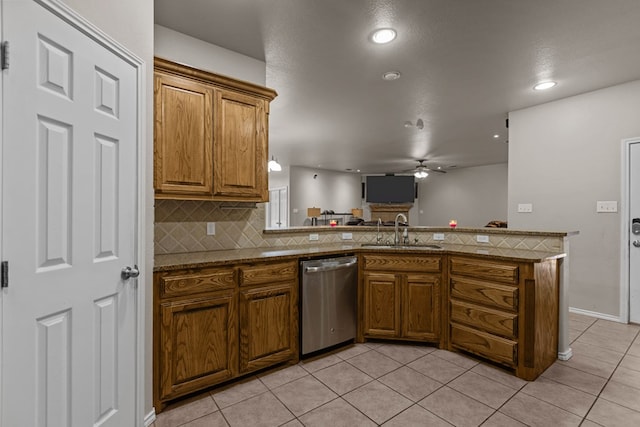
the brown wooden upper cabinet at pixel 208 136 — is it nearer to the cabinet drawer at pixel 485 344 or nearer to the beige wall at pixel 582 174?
the cabinet drawer at pixel 485 344

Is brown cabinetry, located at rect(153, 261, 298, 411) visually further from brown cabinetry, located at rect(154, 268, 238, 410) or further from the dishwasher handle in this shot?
the dishwasher handle

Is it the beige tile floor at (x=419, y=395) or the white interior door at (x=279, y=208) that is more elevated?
the white interior door at (x=279, y=208)

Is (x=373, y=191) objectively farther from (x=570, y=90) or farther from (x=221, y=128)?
(x=221, y=128)

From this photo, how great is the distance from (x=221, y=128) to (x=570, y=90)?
3893 millimetres

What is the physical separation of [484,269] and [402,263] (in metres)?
0.66

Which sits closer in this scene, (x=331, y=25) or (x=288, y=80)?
(x=331, y=25)

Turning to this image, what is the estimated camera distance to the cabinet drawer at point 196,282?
188 centimetres

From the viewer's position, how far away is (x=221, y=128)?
7.86ft

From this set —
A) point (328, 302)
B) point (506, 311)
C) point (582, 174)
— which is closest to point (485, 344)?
point (506, 311)

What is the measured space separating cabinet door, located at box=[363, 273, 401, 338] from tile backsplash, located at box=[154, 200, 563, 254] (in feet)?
2.46

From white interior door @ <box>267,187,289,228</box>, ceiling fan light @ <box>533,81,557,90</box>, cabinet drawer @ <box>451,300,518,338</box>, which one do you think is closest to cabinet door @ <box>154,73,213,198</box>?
cabinet drawer @ <box>451,300,518,338</box>

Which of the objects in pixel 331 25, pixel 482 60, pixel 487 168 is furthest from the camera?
pixel 487 168

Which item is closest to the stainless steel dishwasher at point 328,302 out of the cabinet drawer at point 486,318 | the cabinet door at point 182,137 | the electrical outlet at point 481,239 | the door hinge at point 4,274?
the cabinet drawer at point 486,318

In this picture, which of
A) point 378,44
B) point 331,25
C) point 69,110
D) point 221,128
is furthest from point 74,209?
point 378,44
